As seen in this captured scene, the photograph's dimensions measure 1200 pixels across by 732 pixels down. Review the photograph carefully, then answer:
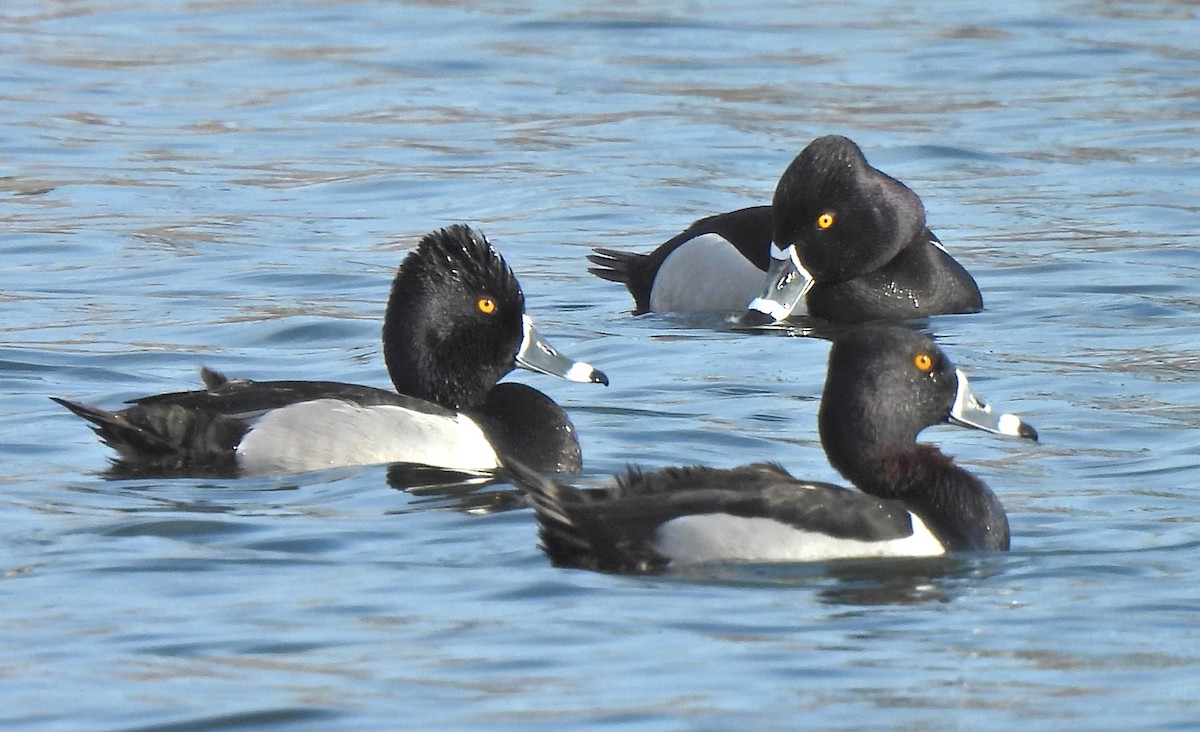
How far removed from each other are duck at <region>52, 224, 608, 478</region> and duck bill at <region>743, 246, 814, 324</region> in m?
2.97

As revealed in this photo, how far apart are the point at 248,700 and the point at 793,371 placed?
5262 millimetres

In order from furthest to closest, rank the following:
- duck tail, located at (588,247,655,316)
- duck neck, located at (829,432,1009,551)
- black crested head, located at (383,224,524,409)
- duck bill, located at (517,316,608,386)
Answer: duck tail, located at (588,247,655,316) → duck bill, located at (517,316,608,386) → black crested head, located at (383,224,524,409) → duck neck, located at (829,432,1009,551)

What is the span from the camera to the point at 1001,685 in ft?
20.6

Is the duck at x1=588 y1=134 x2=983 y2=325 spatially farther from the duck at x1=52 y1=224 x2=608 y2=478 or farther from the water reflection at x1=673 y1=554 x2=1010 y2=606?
the water reflection at x1=673 y1=554 x2=1010 y2=606

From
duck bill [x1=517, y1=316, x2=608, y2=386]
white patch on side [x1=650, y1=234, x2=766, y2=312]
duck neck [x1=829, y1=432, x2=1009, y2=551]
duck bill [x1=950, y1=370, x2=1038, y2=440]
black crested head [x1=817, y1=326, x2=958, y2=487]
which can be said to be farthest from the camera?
white patch on side [x1=650, y1=234, x2=766, y2=312]

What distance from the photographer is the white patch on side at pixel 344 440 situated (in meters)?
8.66

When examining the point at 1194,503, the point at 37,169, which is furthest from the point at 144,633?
the point at 37,169

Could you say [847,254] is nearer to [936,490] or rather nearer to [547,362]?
[547,362]

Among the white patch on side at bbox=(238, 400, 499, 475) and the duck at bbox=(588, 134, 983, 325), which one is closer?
the white patch on side at bbox=(238, 400, 499, 475)

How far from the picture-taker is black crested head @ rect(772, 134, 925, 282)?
1215 centimetres

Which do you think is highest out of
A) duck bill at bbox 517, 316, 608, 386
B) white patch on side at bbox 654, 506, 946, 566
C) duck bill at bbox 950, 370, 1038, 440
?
duck bill at bbox 950, 370, 1038, 440

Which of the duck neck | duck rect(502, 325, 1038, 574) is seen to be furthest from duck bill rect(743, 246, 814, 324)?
the duck neck

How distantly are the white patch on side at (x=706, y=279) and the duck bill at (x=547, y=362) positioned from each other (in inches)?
130

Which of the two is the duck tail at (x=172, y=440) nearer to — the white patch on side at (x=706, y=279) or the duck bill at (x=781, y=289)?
the duck bill at (x=781, y=289)
